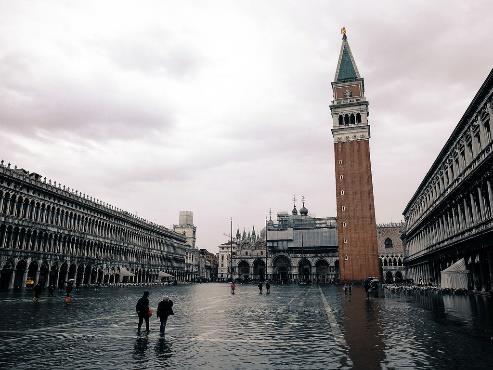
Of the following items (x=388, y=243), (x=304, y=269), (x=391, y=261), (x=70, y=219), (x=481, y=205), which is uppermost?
(x=388, y=243)

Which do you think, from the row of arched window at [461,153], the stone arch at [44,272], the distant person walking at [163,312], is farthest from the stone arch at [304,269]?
the distant person walking at [163,312]

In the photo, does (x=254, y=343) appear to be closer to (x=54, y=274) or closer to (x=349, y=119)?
(x=54, y=274)

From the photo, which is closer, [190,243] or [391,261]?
[391,261]

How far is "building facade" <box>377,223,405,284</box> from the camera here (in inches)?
3836

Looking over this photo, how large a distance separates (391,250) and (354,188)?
1278 inches

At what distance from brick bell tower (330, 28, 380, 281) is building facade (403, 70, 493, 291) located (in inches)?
1036

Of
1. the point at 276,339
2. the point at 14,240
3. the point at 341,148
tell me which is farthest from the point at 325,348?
the point at 341,148

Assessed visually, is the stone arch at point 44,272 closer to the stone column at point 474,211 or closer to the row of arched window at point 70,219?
the row of arched window at point 70,219

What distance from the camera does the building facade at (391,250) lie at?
9744cm

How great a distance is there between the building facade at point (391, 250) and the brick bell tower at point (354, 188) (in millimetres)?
27440

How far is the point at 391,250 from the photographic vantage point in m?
99.6

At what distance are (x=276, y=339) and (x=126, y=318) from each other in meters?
8.96

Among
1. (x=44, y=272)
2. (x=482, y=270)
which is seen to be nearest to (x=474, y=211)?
(x=482, y=270)

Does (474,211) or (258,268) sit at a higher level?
(474,211)
